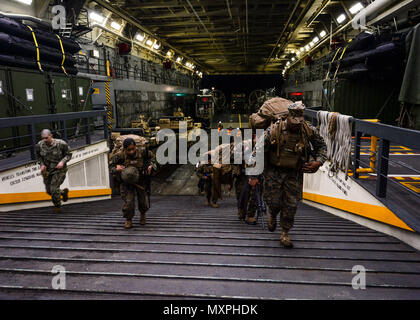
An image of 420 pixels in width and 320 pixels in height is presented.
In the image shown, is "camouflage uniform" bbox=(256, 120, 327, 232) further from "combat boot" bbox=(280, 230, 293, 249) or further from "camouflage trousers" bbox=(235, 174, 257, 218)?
"camouflage trousers" bbox=(235, 174, 257, 218)

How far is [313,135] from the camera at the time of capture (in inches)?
161

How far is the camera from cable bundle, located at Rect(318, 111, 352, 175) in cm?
576

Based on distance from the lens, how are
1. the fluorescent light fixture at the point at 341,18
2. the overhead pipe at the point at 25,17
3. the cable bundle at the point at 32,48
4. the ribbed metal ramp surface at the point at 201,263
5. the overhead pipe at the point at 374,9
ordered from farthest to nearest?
the fluorescent light fixture at the point at 341,18
the overhead pipe at the point at 25,17
the cable bundle at the point at 32,48
the overhead pipe at the point at 374,9
the ribbed metal ramp surface at the point at 201,263

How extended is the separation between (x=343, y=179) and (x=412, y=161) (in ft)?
8.24

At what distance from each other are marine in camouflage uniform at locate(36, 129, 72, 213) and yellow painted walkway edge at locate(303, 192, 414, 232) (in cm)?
644

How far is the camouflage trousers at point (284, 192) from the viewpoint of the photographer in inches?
154

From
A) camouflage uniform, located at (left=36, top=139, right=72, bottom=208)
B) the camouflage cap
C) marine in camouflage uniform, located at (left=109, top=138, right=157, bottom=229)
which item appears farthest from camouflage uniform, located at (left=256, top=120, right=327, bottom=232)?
camouflage uniform, located at (left=36, top=139, right=72, bottom=208)

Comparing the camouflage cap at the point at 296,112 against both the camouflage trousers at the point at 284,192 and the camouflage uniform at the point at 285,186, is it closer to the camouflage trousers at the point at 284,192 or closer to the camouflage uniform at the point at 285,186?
the camouflage uniform at the point at 285,186

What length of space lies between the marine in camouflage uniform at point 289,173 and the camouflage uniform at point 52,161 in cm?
509

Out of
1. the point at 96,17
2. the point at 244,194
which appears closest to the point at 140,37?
the point at 96,17

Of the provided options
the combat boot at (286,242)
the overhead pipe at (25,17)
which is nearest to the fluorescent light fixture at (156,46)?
the overhead pipe at (25,17)

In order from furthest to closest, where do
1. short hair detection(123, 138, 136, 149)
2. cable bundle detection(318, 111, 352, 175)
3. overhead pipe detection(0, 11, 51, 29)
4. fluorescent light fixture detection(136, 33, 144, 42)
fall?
fluorescent light fixture detection(136, 33, 144, 42) < overhead pipe detection(0, 11, 51, 29) < cable bundle detection(318, 111, 352, 175) < short hair detection(123, 138, 136, 149)
